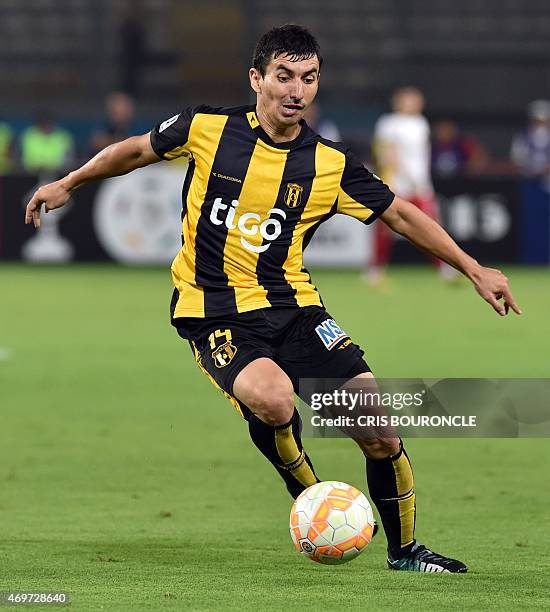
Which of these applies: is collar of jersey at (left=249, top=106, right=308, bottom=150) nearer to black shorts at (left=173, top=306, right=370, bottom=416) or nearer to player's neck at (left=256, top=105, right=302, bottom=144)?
player's neck at (left=256, top=105, right=302, bottom=144)

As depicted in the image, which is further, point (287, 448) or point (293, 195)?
point (293, 195)

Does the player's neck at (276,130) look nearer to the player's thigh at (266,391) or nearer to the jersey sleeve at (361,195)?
the jersey sleeve at (361,195)

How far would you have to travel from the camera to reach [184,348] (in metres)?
11.7

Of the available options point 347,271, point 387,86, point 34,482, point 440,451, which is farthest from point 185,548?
point 387,86

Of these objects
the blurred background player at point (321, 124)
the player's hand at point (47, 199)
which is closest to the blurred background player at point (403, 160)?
the blurred background player at point (321, 124)

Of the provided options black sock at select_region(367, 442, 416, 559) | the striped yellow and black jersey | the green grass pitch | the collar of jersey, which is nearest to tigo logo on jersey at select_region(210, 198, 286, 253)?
the striped yellow and black jersey

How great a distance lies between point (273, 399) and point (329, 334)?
A: 43 centimetres

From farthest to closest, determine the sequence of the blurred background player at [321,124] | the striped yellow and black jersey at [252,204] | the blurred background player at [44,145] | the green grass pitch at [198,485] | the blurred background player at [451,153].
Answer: the blurred background player at [44,145]
the blurred background player at [451,153]
the blurred background player at [321,124]
the striped yellow and black jersey at [252,204]
the green grass pitch at [198,485]

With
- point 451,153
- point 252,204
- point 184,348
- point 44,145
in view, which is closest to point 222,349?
Answer: point 252,204

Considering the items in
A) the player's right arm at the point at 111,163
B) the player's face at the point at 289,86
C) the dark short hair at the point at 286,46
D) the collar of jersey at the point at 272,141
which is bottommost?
the player's right arm at the point at 111,163

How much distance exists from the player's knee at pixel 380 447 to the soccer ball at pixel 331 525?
0.53ft

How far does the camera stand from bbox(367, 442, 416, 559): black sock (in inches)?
207

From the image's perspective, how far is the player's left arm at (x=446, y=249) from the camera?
520cm

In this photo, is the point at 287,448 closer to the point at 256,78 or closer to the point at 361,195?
the point at 361,195
